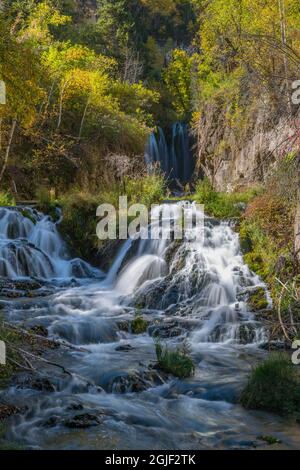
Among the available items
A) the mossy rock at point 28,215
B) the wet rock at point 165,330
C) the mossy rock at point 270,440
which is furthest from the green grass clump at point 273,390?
the mossy rock at point 28,215

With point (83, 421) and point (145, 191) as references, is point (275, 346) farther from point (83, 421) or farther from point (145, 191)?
point (145, 191)

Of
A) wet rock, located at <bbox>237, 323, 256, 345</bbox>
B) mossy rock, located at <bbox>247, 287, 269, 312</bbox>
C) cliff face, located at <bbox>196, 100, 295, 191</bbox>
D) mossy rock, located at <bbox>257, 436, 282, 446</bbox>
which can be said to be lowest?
mossy rock, located at <bbox>257, 436, 282, 446</bbox>

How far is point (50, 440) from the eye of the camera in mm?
5930

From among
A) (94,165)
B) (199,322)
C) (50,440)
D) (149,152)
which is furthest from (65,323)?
(149,152)

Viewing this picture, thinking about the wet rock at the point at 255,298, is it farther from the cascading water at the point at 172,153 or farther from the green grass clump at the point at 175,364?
the cascading water at the point at 172,153

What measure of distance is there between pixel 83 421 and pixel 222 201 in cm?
1058

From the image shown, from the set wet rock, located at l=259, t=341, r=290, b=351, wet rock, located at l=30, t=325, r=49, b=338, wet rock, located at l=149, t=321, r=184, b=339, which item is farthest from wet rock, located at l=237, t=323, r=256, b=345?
wet rock, located at l=30, t=325, r=49, b=338

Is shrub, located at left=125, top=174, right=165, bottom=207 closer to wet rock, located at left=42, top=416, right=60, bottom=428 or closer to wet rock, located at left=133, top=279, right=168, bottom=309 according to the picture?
wet rock, located at left=133, top=279, right=168, bottom=309

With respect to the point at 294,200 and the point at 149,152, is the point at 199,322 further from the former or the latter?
the point at 149,152

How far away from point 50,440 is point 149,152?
897 inches

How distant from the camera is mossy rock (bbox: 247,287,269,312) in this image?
11.5m

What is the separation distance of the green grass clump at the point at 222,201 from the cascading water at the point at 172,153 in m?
11.0

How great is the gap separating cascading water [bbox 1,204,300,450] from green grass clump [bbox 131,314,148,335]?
118 mm

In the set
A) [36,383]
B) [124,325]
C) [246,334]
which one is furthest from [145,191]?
[36,383]
